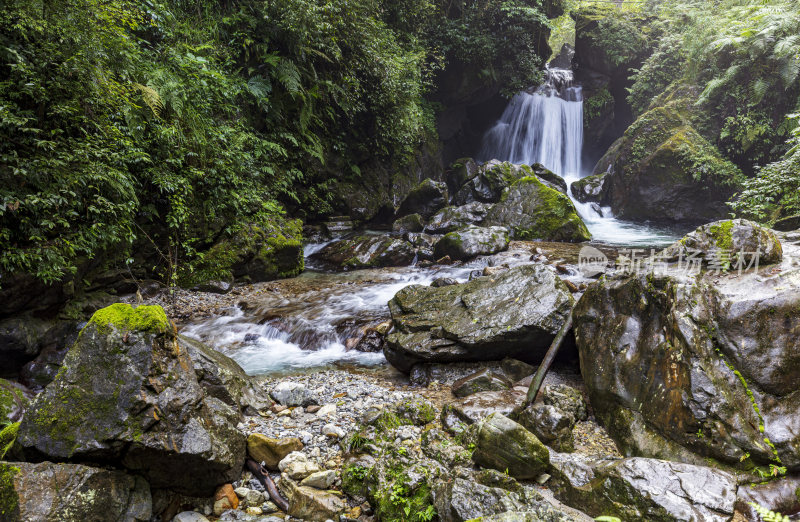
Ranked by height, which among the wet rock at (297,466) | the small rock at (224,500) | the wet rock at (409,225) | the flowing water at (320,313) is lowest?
the flowing water at (320,313)

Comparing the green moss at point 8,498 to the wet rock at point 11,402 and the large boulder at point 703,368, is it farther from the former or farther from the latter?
the large boulder at point 703,368

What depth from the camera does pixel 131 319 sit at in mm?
2680

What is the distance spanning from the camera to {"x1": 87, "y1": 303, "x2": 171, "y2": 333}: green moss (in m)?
2.62

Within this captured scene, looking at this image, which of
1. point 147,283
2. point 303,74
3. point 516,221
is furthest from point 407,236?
point 147,283

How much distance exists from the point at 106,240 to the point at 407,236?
7.39m

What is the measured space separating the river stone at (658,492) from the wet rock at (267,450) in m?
2.13

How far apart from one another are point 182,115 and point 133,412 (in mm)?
5551

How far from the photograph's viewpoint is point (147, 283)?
6793mm

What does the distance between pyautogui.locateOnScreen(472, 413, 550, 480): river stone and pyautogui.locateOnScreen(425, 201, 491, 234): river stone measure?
9.27 metres

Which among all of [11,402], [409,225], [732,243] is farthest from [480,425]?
[409,225]

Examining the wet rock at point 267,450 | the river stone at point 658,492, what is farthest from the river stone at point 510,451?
the wet rock at point 267,450

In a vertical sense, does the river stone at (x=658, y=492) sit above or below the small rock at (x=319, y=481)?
above

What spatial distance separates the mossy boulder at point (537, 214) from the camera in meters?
11.4

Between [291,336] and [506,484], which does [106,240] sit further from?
[506,484]
